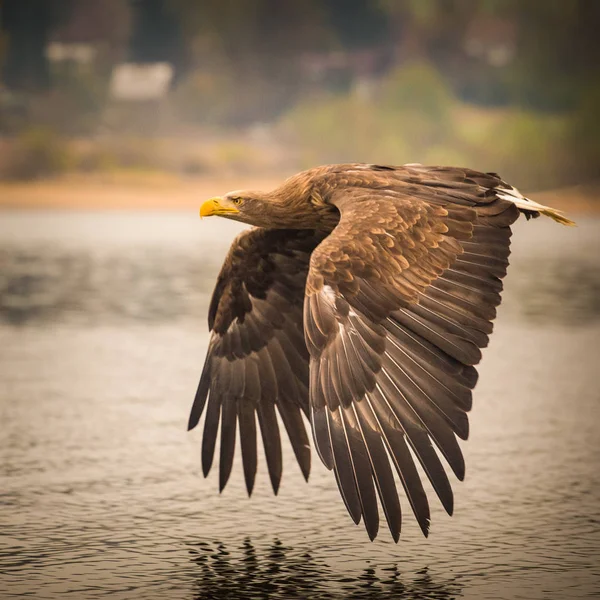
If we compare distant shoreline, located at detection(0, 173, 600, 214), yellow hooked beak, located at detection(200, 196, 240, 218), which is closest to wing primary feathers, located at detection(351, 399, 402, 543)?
yellow hooked beak, located at detection(200, 196, 240, 218)

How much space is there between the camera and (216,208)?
654cm

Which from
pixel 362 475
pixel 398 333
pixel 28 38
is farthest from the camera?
pixel 28 38

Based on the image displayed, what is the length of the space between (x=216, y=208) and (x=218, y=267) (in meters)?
13.3

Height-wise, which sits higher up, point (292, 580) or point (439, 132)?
point (439, 132)

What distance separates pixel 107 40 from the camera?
35.6 metres

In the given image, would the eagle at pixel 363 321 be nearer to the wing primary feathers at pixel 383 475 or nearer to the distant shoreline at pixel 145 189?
the wing primary feathers at pixel 383 475

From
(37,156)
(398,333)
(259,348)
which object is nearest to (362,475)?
(398,333)

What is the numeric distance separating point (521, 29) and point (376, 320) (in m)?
33.1

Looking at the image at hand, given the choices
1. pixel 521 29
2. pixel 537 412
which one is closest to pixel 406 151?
pixel 521 29

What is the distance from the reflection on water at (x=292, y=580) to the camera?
514 centimetres

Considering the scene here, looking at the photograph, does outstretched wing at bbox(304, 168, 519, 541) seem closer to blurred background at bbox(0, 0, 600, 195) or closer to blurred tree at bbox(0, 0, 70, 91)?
blurred background at bbox(0, 0, 600, 195)

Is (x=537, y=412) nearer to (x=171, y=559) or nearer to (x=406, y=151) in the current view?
(x=171, y=559)

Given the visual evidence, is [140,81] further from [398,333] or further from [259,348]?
[398,333]

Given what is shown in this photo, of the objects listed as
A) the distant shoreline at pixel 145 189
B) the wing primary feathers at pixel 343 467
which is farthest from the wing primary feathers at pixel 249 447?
the distant shoreline at pixel 145 189
